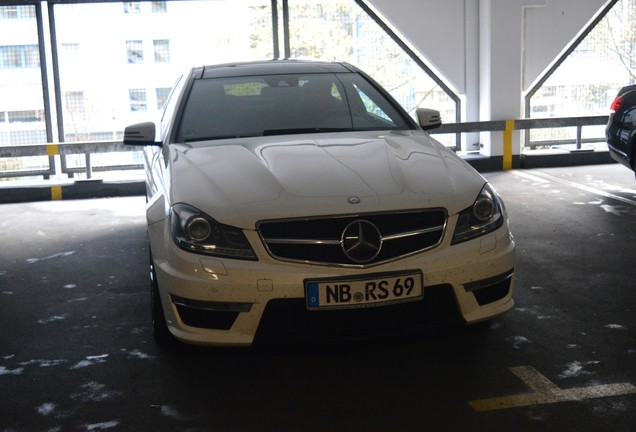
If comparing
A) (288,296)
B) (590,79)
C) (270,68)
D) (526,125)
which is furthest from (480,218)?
(590,79)

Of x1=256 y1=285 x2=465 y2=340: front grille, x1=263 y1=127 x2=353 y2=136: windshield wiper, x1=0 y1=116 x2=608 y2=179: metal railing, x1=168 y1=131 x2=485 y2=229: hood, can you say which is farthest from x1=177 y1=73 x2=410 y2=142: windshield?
x1=0 y1=116 x2=608 y2=179: metal railing

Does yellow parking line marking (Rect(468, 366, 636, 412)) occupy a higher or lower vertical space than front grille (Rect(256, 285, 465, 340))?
lower

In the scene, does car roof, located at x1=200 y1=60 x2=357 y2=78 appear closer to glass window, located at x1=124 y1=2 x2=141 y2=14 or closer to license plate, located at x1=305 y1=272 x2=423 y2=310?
license plate, located at x1=305 y1=272 x2=423 y2=310

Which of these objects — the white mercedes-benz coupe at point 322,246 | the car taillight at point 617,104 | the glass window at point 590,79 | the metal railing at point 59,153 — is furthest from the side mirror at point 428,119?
the glass window at point 590,79

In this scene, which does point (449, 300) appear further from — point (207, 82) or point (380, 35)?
point (380, 35)

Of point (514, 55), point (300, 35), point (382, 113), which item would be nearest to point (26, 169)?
point (300, 35)

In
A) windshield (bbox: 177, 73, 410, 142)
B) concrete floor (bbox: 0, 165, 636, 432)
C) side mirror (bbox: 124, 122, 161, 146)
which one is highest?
windshield (bbox: 177, 73, 410, 142)

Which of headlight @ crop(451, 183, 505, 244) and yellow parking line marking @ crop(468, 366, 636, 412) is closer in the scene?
yellow parking line marking @ crop(468, 366, 636, 412)

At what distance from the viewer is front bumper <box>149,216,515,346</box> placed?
3.39 m

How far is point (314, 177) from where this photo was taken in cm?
379

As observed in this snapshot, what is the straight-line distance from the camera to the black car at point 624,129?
8.11 m

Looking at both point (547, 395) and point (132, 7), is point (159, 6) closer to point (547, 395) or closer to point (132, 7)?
point (132, 7)

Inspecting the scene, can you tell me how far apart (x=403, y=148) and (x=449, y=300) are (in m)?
1.02

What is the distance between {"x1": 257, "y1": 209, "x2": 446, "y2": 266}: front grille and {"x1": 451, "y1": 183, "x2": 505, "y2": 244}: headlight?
139 millimetres
